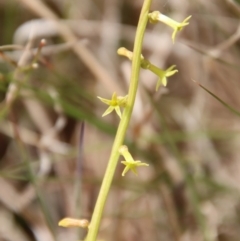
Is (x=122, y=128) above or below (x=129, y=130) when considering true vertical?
above

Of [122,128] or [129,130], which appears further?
[129,130]

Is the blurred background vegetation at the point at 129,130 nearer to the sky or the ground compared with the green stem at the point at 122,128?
nearer to the ground

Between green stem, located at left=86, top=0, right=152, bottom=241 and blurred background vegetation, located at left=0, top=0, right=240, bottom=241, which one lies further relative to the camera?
blurred background vegetation, located at left=0, top=0, right=240, bottom=241

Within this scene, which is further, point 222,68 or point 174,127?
point 174,127

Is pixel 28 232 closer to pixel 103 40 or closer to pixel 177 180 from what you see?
pixel 177 180

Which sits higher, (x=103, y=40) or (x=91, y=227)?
(x=91, y=227)

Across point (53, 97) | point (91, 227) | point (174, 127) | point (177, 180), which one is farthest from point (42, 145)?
point (91, 227)

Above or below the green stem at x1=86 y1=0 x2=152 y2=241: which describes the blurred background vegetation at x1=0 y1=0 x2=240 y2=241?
below

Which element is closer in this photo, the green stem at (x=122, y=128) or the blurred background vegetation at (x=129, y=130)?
the green stem at (x=122, y=128)
